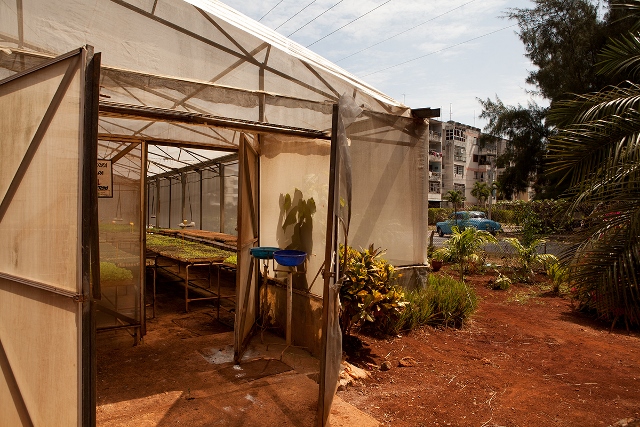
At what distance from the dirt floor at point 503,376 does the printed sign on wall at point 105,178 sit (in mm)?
3683

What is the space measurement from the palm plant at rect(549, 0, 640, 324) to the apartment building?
160 ft

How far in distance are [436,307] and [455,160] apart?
176 feet

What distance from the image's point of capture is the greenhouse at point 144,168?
8.19ft

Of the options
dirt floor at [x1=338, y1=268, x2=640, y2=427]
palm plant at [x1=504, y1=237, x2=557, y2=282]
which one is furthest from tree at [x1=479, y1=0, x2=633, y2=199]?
dirt floor at [x1=338, y1=268, x2=640, y2=427]

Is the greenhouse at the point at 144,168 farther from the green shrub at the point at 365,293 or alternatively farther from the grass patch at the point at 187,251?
the green shrub at the point at 365,293

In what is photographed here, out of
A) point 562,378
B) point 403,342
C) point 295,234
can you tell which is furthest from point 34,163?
point 562,378

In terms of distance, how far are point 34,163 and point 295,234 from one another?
10.6 feet

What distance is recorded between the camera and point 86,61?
7.72ft

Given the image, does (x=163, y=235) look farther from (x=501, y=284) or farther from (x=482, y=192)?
(x=482, y=192)

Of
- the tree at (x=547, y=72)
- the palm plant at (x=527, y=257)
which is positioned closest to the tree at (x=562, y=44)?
the tree at (x=547, y=72)

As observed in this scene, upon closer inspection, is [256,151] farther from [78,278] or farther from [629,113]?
[629,113]

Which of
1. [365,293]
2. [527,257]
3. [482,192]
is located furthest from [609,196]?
[482,192]

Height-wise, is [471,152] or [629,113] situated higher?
[471,152]

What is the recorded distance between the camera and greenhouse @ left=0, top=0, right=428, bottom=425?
8.19ft
